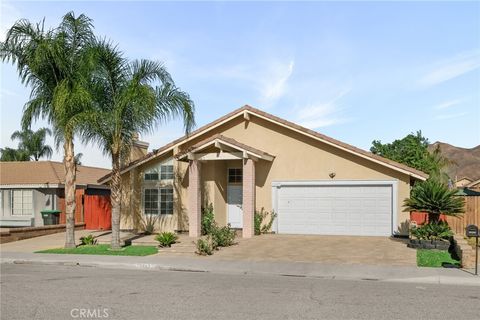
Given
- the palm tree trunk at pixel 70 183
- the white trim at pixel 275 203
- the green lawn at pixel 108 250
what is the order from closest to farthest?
the green lawn at pixel 108 250 < the palm tree trunk at pixel 70 183 < the white trim at pixel 275 203

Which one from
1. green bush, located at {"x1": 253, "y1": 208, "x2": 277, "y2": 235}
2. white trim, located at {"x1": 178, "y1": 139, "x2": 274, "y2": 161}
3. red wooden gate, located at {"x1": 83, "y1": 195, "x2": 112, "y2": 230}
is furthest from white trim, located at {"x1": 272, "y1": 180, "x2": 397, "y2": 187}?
red wooden gate, located at {"x1": 83, "y1": 195, "x2": 112, "y2": 230}

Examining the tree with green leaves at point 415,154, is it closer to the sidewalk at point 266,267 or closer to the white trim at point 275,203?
the white trim at point 275,203

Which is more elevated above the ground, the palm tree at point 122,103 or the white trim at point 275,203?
the palm tree at point 122,103

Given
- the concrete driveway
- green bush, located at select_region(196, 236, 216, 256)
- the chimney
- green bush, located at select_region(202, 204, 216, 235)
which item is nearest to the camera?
the concrete driveway

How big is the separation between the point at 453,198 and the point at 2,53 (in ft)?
54.3

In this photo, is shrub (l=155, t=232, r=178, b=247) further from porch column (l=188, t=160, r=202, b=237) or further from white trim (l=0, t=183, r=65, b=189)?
white trim (l=0, t=183, r=65, b=189)

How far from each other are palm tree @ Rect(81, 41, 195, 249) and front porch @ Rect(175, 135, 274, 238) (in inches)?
88.9

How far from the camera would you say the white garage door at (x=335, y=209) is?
19484 mm

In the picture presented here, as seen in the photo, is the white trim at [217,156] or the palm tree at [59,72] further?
the white trim at [217,156]

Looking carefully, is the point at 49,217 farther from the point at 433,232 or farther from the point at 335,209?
the point at 433,232

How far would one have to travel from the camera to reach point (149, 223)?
2192cm

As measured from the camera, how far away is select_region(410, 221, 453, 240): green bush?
1572 centimetres

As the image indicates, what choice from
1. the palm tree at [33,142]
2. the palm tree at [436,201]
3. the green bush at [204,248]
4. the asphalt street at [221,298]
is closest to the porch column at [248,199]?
the green bush at [204,248]

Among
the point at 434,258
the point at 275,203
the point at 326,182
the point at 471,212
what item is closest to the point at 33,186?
the point at 275,203
